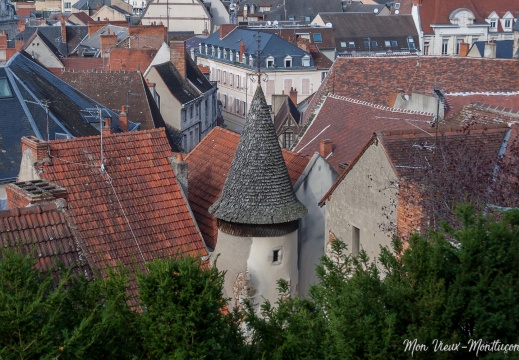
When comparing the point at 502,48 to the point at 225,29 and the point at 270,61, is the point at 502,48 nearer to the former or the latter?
the point at 270,61

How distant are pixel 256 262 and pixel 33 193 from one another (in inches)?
191

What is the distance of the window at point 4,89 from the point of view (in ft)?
96.1

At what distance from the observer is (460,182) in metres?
17.0

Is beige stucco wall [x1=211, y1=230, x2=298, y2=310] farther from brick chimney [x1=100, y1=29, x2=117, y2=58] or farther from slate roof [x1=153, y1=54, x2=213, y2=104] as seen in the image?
brick chimney [x1=100, y1=29, x2=117, y2=58]

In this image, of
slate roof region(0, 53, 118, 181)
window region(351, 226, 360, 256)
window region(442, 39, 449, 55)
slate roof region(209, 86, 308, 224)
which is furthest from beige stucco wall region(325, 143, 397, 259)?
window region(442, 39, 449, 55)

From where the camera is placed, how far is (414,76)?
118ft

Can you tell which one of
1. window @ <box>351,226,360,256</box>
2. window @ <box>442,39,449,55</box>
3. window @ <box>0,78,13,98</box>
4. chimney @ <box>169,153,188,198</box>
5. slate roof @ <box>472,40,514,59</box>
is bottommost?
window @ <box>442,39,449,55</box>

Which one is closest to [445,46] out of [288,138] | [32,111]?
[288,138]

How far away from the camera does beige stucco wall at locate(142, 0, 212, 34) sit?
88125mm

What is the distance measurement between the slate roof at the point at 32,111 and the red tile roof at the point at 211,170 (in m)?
6.92

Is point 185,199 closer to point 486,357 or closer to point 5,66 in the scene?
point 486,357

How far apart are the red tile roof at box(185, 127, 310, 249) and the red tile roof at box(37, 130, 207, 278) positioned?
69cm

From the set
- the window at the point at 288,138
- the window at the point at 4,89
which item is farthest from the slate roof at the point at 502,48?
the window at the point at 4,89

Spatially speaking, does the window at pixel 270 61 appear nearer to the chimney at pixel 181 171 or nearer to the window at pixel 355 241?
the chimney at pixel 181 171
